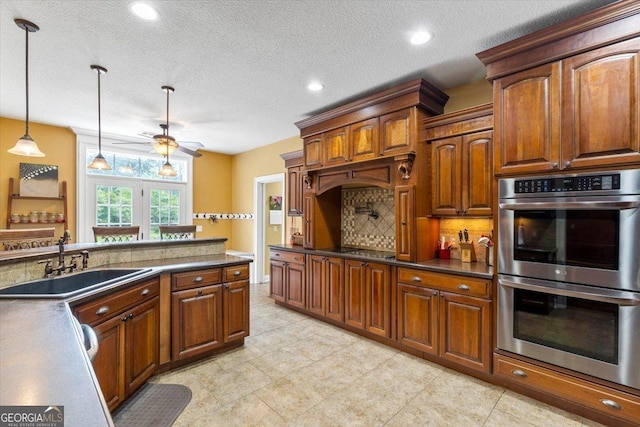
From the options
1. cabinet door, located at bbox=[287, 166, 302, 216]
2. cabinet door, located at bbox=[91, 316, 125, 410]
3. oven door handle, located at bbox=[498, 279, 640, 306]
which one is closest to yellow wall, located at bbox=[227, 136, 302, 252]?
cabinet door, located at bbox=[287, 166, 302, 216]

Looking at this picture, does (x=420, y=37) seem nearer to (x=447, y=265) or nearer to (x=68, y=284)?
(x=447, y=265)

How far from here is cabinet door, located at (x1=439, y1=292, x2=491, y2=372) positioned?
2.48m

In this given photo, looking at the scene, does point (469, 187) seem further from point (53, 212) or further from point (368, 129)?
point (53, 212)

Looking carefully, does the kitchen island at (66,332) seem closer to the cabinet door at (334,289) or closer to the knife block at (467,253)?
the cabinet door at (334,289)

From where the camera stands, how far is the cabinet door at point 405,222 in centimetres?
304

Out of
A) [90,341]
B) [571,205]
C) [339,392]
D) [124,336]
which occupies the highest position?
[571,205]

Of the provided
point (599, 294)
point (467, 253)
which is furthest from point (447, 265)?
point (599, 294)

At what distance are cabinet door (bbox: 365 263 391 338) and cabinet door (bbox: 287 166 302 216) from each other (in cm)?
183

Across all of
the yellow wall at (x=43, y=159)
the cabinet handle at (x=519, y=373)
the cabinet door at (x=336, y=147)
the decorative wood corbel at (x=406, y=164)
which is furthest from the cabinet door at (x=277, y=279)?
the yellow wall at (x=43, y=159)

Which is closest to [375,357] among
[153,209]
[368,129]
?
[368,129]

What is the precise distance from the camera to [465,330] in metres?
2.59

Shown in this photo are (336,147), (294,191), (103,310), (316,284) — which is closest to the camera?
(103,310)

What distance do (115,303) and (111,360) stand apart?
0.37m

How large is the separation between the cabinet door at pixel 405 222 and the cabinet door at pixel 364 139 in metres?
0.58
